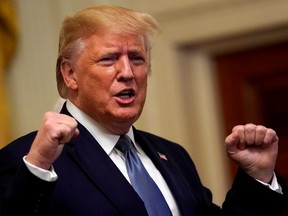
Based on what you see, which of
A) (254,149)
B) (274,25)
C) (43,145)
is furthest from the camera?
(274,25)

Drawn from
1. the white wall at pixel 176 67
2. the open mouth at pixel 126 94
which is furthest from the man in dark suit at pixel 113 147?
the white wall at pixel 176 67

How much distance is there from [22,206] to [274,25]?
2.21 m

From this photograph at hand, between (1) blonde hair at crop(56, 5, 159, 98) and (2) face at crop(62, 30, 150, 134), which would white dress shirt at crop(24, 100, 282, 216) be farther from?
(1) blonde hair at crop(56, 5, 159, 98)

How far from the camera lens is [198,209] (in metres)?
2.18

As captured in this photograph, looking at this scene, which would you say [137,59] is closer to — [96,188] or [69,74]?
[69,74]

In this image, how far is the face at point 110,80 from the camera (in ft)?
6.79

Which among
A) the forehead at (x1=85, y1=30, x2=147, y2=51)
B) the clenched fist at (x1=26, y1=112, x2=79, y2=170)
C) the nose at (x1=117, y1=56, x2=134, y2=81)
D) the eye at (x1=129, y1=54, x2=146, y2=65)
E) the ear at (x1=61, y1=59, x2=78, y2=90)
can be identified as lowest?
the clenched fist at (x1=26, y1=112, x2=79, y2=170)

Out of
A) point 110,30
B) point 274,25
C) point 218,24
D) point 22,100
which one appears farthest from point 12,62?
point 110,30

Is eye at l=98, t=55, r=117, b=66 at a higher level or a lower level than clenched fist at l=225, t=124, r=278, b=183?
higher

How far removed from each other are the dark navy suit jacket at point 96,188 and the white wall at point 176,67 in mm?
1512

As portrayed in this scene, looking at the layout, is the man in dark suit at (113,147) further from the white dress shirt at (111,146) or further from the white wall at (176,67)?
the white wall at (176,67)

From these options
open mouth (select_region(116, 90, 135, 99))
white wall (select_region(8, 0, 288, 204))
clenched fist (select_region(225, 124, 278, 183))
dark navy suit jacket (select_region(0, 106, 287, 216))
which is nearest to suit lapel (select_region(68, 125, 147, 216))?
dark navy suit jacket (select_region(0, 106, 287, 216))

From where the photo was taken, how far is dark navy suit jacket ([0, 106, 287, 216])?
1785 mm

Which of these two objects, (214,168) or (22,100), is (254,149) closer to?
(214,168)
